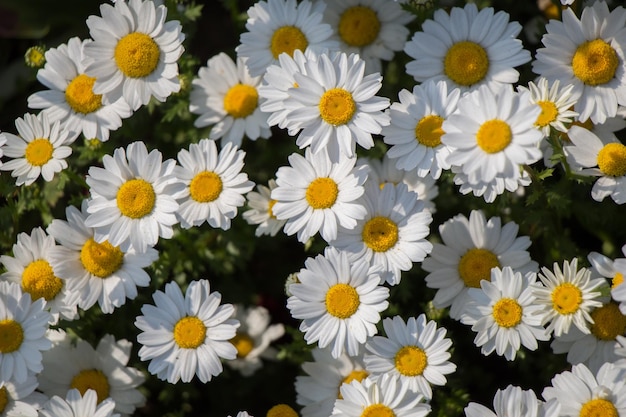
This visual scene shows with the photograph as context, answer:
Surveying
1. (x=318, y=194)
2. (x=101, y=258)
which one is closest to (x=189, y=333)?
(x=101, y=258)

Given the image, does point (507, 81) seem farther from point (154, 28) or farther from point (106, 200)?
point (106, 200)

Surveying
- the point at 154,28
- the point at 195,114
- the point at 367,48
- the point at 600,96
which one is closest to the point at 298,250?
the point at 195,114

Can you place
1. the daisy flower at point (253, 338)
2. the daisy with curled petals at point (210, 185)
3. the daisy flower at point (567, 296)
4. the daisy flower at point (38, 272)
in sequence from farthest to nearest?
the daisy flower at point (253, 338)
the daisy flower at point (38, 272)
the daisy with curled petals at point (210, 185)
the daisy flower at point (567, 296)

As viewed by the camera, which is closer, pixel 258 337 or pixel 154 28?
pixel 154 28

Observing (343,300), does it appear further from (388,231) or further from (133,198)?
(133,198)

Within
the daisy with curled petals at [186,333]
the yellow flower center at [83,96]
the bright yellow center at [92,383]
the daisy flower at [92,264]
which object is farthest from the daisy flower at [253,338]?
the yellow flower center at [83,96]

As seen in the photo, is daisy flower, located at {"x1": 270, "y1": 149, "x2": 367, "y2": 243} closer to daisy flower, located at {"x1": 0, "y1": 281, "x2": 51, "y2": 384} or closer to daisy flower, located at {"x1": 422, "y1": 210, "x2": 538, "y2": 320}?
daisy flower, located at {"x1": 422, "y1": 210, "x2": 538, "y2": 320}

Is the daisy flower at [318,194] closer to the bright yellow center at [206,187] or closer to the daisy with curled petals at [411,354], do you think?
the bright yellow center at [206,187]
